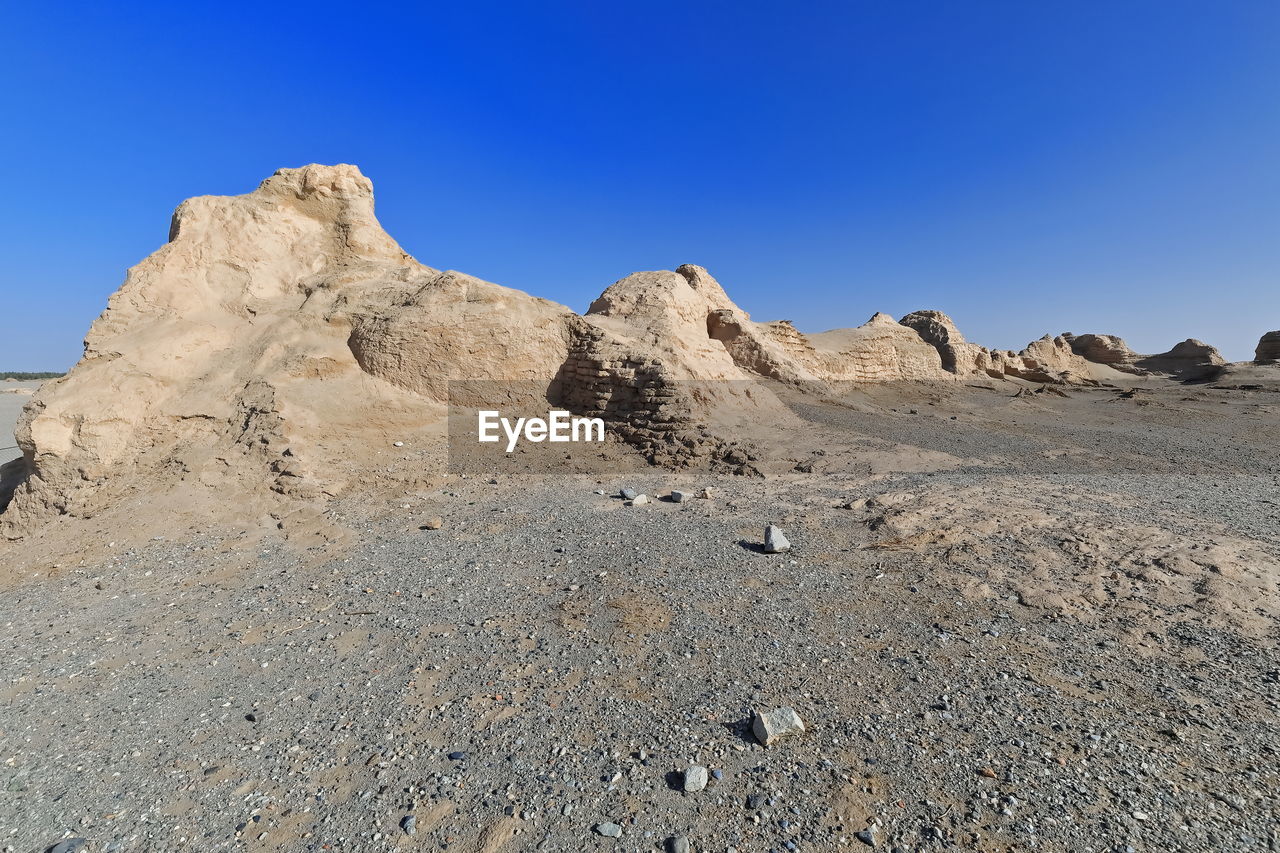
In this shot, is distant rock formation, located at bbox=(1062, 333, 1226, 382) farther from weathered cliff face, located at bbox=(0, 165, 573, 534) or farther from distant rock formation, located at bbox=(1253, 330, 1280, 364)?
weathered cliff face, located at bbox=(0, 165, 573, 534)

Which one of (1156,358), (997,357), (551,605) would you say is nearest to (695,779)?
(551,605)

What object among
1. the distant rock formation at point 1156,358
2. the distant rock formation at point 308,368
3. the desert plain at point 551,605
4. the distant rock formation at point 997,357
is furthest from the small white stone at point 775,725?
the distant rock formation at point 1156,358

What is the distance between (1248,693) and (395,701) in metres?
4.82

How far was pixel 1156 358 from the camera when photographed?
33.1 metres

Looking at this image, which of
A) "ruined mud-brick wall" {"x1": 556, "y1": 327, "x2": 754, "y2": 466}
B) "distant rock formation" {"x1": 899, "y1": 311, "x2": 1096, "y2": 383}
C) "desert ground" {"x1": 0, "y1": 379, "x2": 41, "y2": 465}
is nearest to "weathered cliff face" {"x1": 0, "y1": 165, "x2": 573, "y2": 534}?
"ruined mud-brick wall" {"x1": 556, "y1": 327, "x2": 754, "y2": 466}

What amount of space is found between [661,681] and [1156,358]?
43.9 metres

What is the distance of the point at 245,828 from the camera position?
2318mm

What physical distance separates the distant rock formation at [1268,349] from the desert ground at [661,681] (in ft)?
104

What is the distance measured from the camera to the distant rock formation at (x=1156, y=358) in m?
28.7

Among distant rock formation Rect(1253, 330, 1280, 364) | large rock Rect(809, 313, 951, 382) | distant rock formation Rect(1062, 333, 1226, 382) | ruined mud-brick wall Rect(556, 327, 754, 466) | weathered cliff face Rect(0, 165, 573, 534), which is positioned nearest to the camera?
weathered cliff face Rect(0, 165, 573, 534)

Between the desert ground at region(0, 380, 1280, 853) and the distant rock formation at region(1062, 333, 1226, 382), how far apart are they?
31.9m

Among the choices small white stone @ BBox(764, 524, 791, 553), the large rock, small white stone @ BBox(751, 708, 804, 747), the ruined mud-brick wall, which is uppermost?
the large rock

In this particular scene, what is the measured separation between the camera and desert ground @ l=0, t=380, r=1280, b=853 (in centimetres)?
232

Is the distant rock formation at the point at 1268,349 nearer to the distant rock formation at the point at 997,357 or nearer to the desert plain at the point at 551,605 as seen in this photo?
the distant rock formation at the point at 997,357
